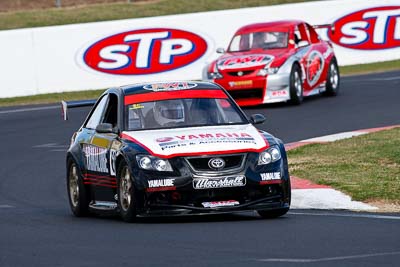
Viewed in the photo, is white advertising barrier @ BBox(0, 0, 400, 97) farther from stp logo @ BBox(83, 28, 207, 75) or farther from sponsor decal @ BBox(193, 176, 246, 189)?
sponsor decal @ BBox(193, 176, 246, 189)

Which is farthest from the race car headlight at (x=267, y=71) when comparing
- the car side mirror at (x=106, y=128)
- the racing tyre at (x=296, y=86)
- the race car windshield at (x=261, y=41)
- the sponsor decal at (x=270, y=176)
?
the sponsor decal at (x=270, y=176)

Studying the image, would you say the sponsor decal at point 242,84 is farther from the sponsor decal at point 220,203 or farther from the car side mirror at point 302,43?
the sponsor decal at point 220,203

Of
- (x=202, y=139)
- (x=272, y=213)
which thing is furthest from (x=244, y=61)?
(x=202, y=139)

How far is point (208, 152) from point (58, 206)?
3432 mm

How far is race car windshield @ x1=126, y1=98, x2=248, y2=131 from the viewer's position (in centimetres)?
1247

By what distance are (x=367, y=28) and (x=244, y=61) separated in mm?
9616

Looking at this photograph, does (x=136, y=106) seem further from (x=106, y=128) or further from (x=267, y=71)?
(x=267, y=71)

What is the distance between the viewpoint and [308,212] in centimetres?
1260

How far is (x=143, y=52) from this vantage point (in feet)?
101

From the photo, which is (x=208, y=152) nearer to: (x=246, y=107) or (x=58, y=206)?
(x=58, y=206)

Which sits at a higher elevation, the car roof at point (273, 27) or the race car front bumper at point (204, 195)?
the race car front bumper at point (204, 195)

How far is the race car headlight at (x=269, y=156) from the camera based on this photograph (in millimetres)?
→ 11570

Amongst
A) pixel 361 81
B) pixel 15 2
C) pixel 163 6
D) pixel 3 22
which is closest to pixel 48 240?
pixel 361 81

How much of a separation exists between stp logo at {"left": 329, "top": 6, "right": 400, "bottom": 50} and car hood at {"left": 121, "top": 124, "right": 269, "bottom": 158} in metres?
21.6
